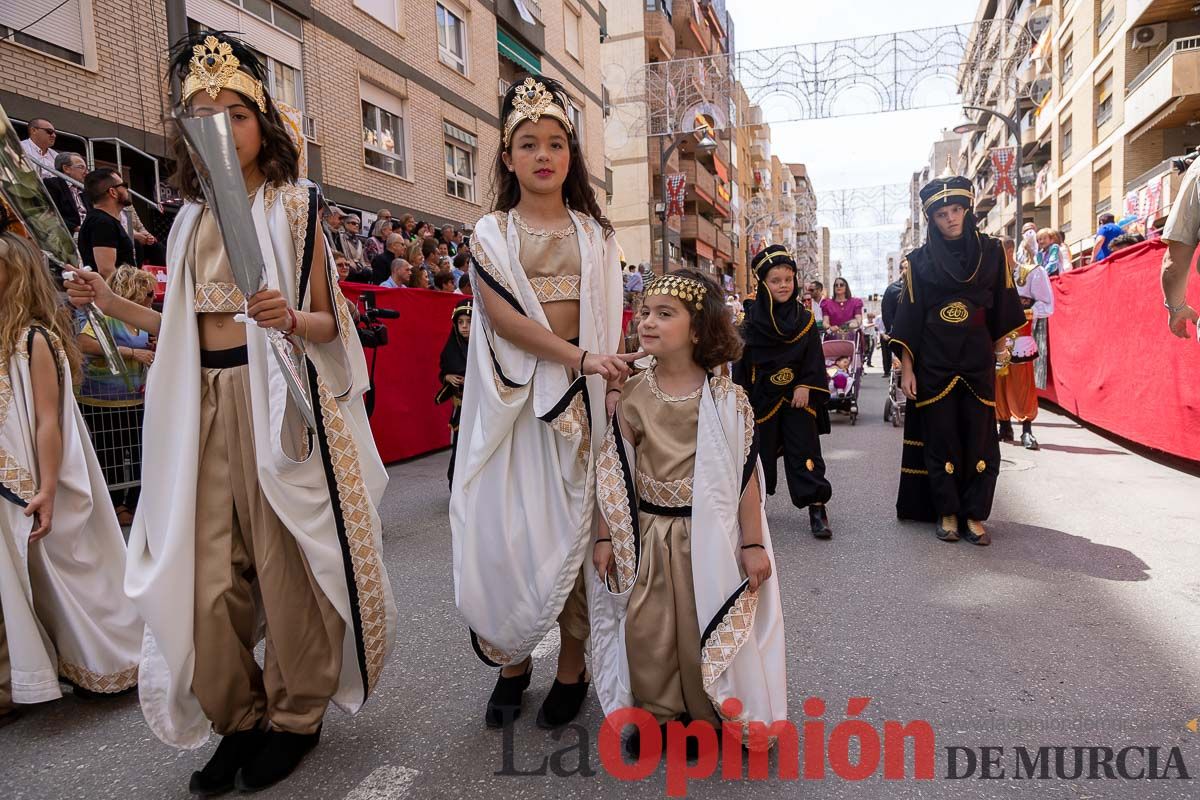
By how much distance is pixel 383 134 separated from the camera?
578 inches

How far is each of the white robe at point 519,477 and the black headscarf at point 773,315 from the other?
2.78 meters

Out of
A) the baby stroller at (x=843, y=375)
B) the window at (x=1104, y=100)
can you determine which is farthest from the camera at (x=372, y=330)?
the window at (x=1104, y=100)

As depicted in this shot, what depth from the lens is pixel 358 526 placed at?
2334 mm

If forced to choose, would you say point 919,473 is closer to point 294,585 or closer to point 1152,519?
point 1152,519

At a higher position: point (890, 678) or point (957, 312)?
point (957, 312)

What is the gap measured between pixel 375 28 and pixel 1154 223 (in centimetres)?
1936

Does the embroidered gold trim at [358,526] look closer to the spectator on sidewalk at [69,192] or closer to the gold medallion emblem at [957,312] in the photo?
the gold medallion emblem at [957,312]

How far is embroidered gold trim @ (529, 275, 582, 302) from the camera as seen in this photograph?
2.53 metres

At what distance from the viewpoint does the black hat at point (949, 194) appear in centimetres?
454

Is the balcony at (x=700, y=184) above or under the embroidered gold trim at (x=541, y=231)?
above

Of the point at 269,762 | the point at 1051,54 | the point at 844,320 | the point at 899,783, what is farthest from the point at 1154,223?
the point at 269,762

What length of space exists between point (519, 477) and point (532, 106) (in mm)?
1254

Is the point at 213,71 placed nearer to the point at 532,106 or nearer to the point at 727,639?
the point at 532,106

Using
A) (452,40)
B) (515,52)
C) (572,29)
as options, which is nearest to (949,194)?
(452,40)
